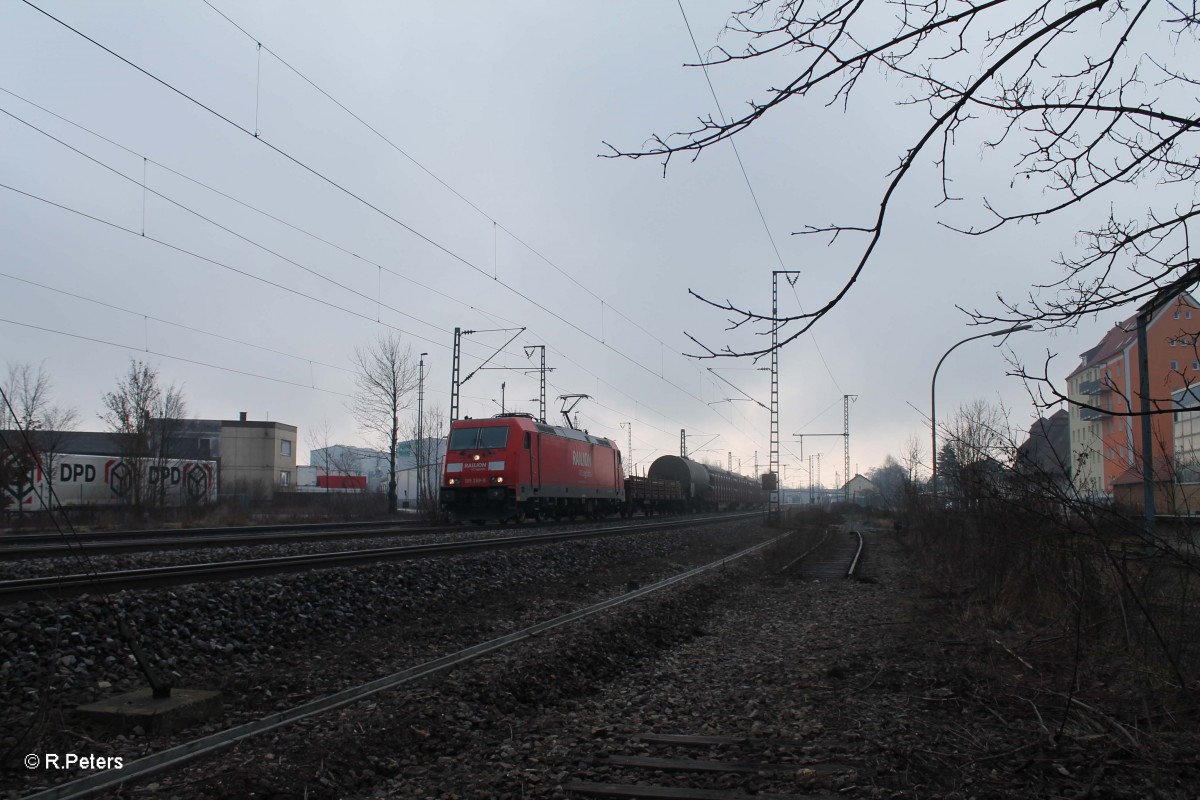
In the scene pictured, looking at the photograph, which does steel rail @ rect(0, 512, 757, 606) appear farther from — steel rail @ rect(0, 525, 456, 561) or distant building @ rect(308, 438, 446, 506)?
distant building @ rect(308, 438, 446, 506)

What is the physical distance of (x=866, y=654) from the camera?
8180mm

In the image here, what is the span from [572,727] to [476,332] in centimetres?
3026

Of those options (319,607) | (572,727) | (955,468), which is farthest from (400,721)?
(955,468)

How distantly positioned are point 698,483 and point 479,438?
1229 inches

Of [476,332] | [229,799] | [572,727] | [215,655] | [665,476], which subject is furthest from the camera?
[665,476]

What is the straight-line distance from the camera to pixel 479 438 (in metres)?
26.8

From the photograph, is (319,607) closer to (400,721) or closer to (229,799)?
(400,721)

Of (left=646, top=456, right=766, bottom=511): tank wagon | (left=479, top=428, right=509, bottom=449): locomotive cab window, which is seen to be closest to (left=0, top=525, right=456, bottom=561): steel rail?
(left=479, top=428, right=509, bottom=449): locomotive cab window

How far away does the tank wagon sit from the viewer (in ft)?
174

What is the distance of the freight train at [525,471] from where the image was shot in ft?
85.4

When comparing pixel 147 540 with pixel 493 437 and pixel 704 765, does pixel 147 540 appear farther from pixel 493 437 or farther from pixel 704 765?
pixel 704 765

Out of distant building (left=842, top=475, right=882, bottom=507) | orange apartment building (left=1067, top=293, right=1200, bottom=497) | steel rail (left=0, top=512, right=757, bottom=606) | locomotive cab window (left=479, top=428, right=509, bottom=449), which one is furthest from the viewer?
distant building (left=842, top=475, right=882, bottom=507)

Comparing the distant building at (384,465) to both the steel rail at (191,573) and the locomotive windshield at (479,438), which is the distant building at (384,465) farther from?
the steel rail at (191,573)

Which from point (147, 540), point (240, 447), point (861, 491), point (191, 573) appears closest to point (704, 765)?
point (191, 573)
